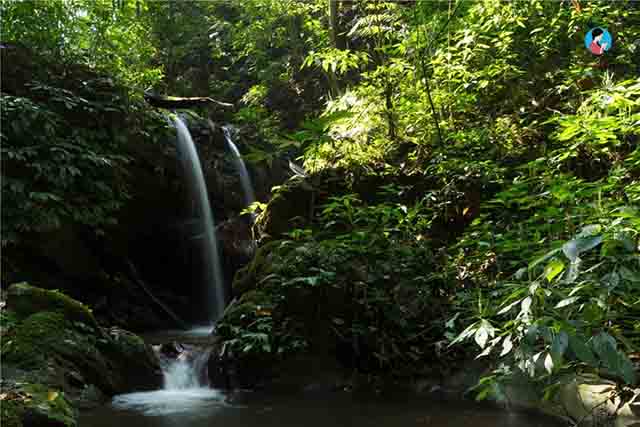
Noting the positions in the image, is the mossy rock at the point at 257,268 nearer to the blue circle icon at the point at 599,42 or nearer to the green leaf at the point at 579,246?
the blue circle icon at the point at 599,42

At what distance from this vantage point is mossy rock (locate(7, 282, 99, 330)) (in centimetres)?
536

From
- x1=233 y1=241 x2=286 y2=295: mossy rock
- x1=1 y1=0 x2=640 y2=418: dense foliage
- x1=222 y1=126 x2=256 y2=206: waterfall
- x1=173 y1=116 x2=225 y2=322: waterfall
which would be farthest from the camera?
x1=222 y1=126 x2=256 y2=206: waterfall

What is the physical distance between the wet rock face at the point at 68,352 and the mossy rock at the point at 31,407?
0.19m

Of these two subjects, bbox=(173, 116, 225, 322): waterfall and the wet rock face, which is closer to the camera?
the wet rock face

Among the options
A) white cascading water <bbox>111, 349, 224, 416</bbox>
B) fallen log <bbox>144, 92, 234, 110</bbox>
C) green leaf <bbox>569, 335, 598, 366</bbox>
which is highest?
fallen log <bbox>144, 92, 234, 110</bbox>

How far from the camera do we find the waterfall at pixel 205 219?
33.0ft

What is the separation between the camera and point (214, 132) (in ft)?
37.6

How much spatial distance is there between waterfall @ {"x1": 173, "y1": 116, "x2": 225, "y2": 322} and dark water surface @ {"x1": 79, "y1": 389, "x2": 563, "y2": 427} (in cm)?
495

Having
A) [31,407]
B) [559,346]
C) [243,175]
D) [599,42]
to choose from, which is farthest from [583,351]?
[243,175]

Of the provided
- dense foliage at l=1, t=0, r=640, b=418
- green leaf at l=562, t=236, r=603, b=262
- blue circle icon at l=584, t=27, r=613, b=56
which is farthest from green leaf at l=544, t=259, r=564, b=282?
blue circle icon at l=584, t=27, r=613, b=56

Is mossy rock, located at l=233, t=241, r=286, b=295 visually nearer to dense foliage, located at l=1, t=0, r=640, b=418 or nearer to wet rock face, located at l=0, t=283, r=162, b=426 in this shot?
dense foliage, located at l=1, t=0, r=640, b=418

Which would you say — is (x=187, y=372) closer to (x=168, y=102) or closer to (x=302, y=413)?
(x=302, y=413)

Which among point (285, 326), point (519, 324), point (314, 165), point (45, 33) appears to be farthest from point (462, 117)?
point (45, 33)

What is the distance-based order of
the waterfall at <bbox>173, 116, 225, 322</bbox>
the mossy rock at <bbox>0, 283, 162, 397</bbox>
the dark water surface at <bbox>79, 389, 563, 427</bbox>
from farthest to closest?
1. the waterfall at <bbox>173, 116, 225, 322</bbox>
2. the mossy rock at <bbox>0, 283, 162, 397</bbox>
3. the dark water surface at <bbox>79, 389, 563, 427</bbox>
